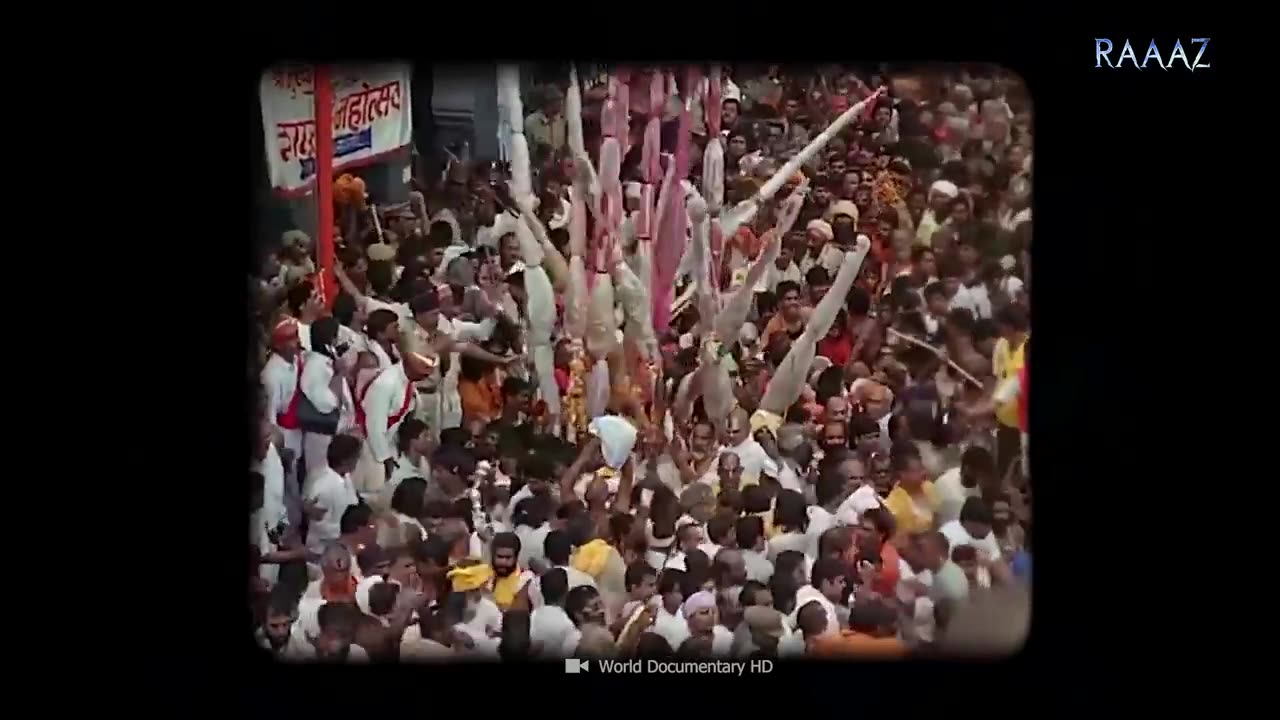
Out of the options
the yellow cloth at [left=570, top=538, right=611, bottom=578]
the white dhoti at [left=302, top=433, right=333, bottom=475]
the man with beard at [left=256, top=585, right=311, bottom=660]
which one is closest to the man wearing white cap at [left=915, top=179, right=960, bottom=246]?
the yellow cloth at [left=570, top=538, right=611, bottom=578]

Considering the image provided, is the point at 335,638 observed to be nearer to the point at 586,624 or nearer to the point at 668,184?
the point at 586,624

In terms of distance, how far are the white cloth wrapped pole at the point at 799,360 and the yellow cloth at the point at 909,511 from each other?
176 millimetres

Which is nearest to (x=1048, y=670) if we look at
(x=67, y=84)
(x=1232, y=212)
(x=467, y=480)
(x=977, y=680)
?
(x=977, y=680)

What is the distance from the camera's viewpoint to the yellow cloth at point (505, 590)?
1.59 m

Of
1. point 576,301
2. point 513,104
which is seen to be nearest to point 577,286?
point 576,301

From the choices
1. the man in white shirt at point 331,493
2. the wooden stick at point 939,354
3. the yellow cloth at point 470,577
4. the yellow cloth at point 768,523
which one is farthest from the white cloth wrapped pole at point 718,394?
the man in white shirt at point 331,493

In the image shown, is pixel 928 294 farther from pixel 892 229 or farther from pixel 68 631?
pixel 68 631

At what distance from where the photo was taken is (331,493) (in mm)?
1599

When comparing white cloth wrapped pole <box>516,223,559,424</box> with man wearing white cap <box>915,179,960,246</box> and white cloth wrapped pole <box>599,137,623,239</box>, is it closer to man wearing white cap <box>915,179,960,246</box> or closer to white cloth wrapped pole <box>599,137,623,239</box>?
white cloth wrapped pole <box>599,137,623,239</box>

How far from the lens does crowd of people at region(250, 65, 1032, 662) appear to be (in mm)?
1594

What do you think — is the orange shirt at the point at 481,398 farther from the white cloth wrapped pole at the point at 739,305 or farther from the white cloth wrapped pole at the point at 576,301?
the white cloth wrapped pole at the point at 739,305

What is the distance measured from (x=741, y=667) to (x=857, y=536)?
22cm

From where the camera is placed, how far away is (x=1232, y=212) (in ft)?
5.27

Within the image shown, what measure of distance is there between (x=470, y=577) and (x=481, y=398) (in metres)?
0.22
